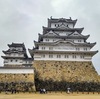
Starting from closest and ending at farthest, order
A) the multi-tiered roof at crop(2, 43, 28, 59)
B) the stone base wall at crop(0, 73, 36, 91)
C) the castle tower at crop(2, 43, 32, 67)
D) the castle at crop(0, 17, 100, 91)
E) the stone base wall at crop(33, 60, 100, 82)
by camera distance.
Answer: the stone base wall at crop(0, 73, 36, 91)
the castle at crop(0, 17, 100, 91)
the stone base wall at crop(33, 60, 100, 82)
the castle tower at crop(2, 43, 32, 67)
the multi-tiered roof at crop(2, 43, 28, 59)

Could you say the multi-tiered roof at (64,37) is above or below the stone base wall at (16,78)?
above

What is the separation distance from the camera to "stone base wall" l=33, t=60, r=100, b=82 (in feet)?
118

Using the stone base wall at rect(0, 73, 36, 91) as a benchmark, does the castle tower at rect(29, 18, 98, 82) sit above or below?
above

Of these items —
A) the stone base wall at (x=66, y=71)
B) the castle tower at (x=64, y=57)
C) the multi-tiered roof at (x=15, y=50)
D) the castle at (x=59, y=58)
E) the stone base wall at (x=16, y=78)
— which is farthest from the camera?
the multi-tiered roof at (x=15, y=50)

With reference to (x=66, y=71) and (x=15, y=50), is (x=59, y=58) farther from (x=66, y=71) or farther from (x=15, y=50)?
(x=15, y=50)

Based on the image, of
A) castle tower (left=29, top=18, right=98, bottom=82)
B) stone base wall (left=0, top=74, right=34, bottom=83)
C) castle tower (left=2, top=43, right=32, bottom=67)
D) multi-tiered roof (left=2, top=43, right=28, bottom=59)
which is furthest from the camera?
multi-tiered roof (left=2, top=43, right=28, bottom=59)

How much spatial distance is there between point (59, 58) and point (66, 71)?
9.31 ft

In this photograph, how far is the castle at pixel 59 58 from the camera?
34062mm

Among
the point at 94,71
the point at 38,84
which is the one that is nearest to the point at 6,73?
the point at 38,84

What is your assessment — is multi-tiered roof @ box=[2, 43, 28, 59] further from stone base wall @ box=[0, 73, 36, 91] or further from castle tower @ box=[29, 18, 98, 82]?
stone base wall @ box=[0, 73, 36, 91]

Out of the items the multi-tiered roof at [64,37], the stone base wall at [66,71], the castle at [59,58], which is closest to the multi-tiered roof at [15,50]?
the castle at [59,58]

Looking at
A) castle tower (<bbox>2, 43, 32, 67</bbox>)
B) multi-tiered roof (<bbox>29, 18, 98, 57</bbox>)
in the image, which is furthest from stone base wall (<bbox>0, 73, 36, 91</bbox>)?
castle tower (<bbox>2, 43, 32, 67</bbox>)

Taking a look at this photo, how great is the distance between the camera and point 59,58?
3875 centimetres

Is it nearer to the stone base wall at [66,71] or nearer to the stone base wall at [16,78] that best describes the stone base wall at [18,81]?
the stone base wall at [16,78]
